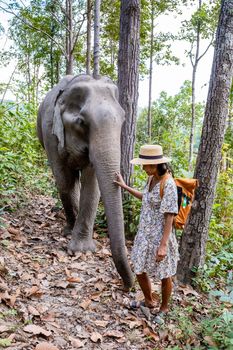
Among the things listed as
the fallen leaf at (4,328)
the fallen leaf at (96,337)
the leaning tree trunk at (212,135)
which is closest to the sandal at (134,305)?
the fallen leaf at (96,337)

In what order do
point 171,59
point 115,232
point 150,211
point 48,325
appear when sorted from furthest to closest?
point 171,59, point 115,232, point 150,211, point 48,325

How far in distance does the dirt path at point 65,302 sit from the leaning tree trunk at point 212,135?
0.72 m

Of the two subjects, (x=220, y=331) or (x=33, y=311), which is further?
(x=220, y=331)

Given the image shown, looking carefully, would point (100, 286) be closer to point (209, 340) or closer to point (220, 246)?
point (209, 340)

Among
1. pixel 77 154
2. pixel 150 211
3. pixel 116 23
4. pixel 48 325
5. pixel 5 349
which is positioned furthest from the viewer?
pixel 116 23

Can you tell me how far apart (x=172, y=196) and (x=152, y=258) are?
2.28 feet

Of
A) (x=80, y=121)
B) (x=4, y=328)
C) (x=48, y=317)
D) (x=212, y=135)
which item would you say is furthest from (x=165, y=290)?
(x=80, y=121)

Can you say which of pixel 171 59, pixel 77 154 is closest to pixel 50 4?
pixel 171 59

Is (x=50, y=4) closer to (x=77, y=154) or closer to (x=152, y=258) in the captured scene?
(x=77, y=154)

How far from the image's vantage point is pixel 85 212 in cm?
529

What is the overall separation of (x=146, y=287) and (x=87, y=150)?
6.21 feet

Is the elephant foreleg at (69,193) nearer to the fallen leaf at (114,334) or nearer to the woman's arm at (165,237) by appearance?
the woman's arm at (165,237)

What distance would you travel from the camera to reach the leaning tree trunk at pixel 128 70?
5875 millimetres

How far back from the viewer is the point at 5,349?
2.68 m
